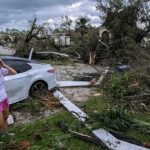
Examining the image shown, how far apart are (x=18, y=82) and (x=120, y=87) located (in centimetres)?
360

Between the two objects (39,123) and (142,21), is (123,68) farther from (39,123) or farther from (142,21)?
(142,21)

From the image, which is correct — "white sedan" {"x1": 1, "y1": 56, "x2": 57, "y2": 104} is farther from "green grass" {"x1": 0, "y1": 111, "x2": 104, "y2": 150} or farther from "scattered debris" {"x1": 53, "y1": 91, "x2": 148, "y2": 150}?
"scattered debris" {"x1": 53, "y1": 91, "x2": 148, "y2": 150}

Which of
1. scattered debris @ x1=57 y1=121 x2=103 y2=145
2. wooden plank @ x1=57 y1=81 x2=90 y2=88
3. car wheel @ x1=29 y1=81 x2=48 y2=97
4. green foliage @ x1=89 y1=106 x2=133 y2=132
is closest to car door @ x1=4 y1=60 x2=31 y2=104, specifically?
car wheel @ x1=29 y1=81 x2=48 y2=97

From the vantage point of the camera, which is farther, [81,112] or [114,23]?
[114,23]

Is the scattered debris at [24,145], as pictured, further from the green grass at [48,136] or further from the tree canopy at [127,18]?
the tree canopy at [127,18]

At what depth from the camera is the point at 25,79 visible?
10.7m

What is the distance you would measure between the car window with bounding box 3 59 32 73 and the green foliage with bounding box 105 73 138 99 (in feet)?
9.84

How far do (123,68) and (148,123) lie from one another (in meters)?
6.08

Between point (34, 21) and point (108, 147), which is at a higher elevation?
point (34, 21)

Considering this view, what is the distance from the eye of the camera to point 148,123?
9438 millimetres

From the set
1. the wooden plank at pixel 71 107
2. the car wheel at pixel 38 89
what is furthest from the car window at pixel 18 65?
the wooden plank at pixel 71 107

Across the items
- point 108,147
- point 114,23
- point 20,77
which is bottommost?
point 108,147

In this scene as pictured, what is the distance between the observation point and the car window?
1066cm

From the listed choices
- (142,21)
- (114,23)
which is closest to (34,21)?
(114,23)
